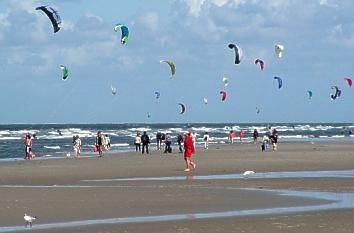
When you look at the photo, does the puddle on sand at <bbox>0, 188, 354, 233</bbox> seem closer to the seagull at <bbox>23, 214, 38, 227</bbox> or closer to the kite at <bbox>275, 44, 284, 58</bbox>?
the seagull at <bbox>23, 214, 38, 227</bbox>

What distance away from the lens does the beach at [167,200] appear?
11906 mm

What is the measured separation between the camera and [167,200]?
1566cm

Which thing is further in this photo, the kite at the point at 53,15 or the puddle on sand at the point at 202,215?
the kite at the point at 53,15

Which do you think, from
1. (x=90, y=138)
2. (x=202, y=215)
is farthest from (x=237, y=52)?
(x=90, y=138)

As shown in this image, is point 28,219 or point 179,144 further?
point 179,144

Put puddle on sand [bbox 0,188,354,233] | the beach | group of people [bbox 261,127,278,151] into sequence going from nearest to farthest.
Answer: the beach < puddle on sand [bbox 0,188,354,233] < group of people [bbox 261,127,278,151]

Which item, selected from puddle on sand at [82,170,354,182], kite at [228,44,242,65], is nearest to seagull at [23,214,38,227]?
puddle on sand at [82,170,354,182]

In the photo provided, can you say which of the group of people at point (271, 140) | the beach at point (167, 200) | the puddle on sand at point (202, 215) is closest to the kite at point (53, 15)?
the beach at point (167, 200)

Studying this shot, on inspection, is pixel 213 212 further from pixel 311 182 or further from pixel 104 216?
pixel 311 182

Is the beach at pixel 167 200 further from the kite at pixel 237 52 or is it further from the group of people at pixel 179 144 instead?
the kite at pixel 237 52

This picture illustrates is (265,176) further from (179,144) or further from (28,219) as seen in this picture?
(179,144)

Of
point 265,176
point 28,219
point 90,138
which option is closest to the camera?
point 28,219

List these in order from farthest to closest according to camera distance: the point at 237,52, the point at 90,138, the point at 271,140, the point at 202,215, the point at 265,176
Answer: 1. the point at 90,138
2. the point at 271,140
3. the point at 237,52
4. the point at 265,176
5. the point at 202,215

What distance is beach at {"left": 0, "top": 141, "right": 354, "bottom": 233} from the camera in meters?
11.9
